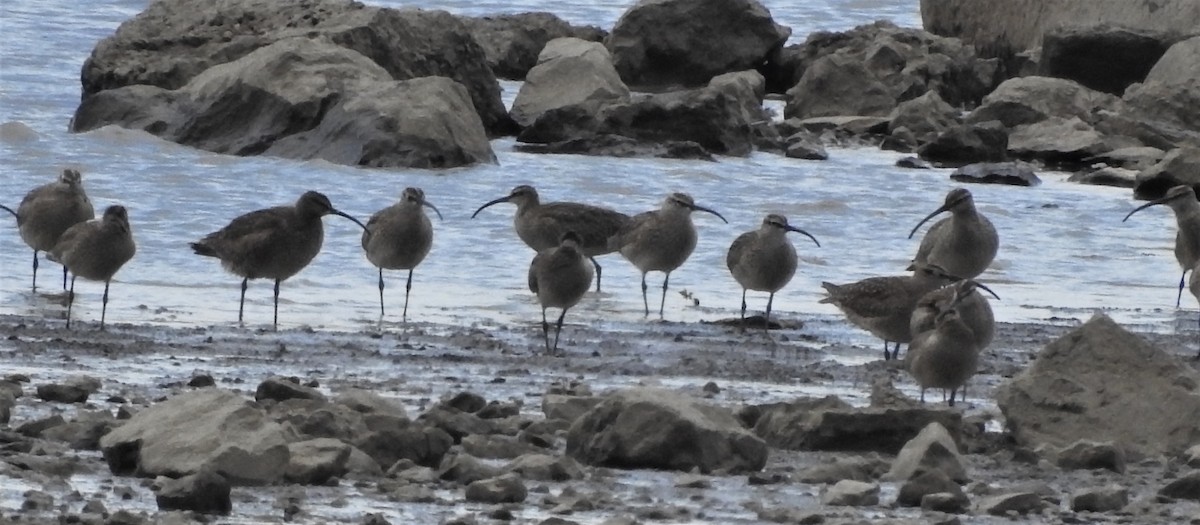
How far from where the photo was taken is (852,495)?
725 cm

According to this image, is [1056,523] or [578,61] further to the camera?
[578,61]

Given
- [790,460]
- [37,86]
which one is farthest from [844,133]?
[790,460]

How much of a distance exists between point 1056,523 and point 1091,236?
10.7 m

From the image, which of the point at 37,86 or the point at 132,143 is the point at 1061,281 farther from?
the point at 37,86

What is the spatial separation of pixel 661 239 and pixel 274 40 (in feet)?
31.9

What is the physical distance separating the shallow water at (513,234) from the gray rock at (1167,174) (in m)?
0.22

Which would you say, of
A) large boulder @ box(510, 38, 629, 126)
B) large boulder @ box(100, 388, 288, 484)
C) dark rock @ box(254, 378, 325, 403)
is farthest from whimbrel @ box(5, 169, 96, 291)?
large boulder @ box(510, 38, 629, 126)

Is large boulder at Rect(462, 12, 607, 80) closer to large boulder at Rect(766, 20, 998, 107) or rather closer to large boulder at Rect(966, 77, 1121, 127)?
large boulder at Rect(766, 20, 998, 107)

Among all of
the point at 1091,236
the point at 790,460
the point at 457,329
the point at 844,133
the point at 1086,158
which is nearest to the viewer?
the point at 790,460

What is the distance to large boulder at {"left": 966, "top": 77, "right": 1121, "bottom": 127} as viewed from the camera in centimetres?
2361

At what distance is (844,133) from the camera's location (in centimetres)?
2366

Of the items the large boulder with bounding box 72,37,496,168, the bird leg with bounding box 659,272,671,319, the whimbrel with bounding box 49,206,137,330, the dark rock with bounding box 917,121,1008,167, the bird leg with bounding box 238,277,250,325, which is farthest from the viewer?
the dark rock with bounding box 917,121,1008,167

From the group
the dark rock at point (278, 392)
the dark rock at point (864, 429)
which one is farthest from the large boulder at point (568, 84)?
the dark rock at point (864, 429)

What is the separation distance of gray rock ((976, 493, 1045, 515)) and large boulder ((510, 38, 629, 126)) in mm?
15623
